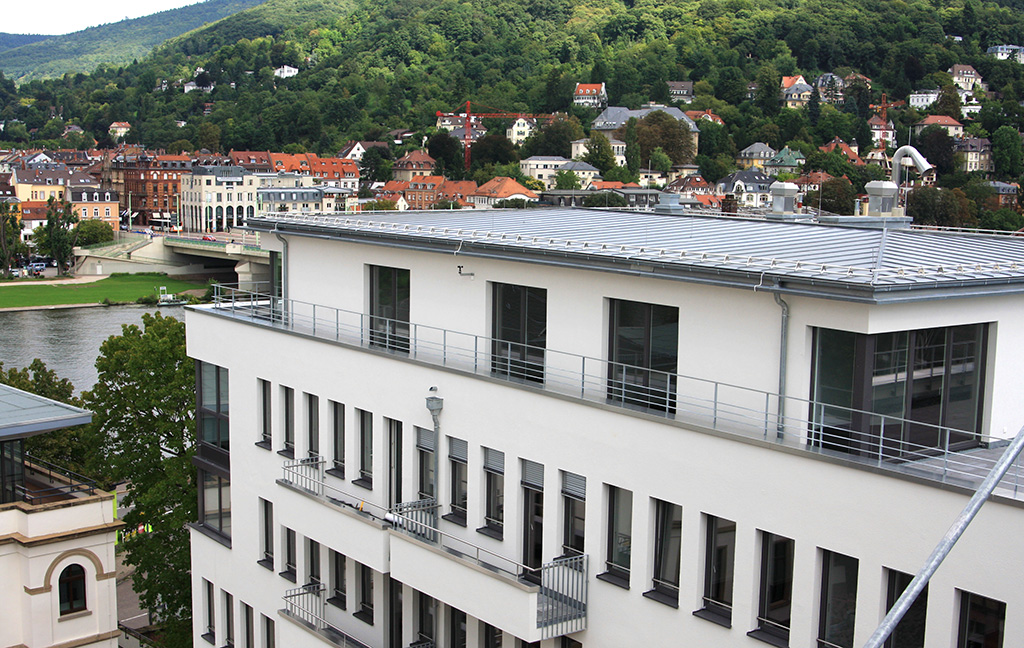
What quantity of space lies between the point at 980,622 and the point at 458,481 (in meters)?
6.40

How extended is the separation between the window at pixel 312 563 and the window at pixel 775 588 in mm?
7351

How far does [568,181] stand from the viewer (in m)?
158

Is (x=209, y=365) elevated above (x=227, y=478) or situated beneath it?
elevated above

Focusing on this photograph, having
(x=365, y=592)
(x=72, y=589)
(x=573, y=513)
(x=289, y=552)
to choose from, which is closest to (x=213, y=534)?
(x=289, y=552)

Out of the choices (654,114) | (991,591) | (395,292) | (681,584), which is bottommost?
(681,584)

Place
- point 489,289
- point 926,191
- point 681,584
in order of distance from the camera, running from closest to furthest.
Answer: point 681,584, point 489,289, point 926,191

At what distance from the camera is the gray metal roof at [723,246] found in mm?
9219

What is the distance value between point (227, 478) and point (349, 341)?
12.1 ft

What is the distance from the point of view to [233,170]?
502 ft

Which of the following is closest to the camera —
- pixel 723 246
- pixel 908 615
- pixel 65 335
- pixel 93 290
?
pixel 908 615

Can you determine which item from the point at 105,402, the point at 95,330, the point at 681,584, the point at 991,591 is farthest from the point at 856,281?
the point at 95,330

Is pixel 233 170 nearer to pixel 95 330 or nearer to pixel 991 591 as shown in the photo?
pixel 95 330

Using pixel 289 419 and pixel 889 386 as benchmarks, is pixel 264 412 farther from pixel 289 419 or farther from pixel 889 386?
pixel 889 386

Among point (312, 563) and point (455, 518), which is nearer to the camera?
point (455, 518)
